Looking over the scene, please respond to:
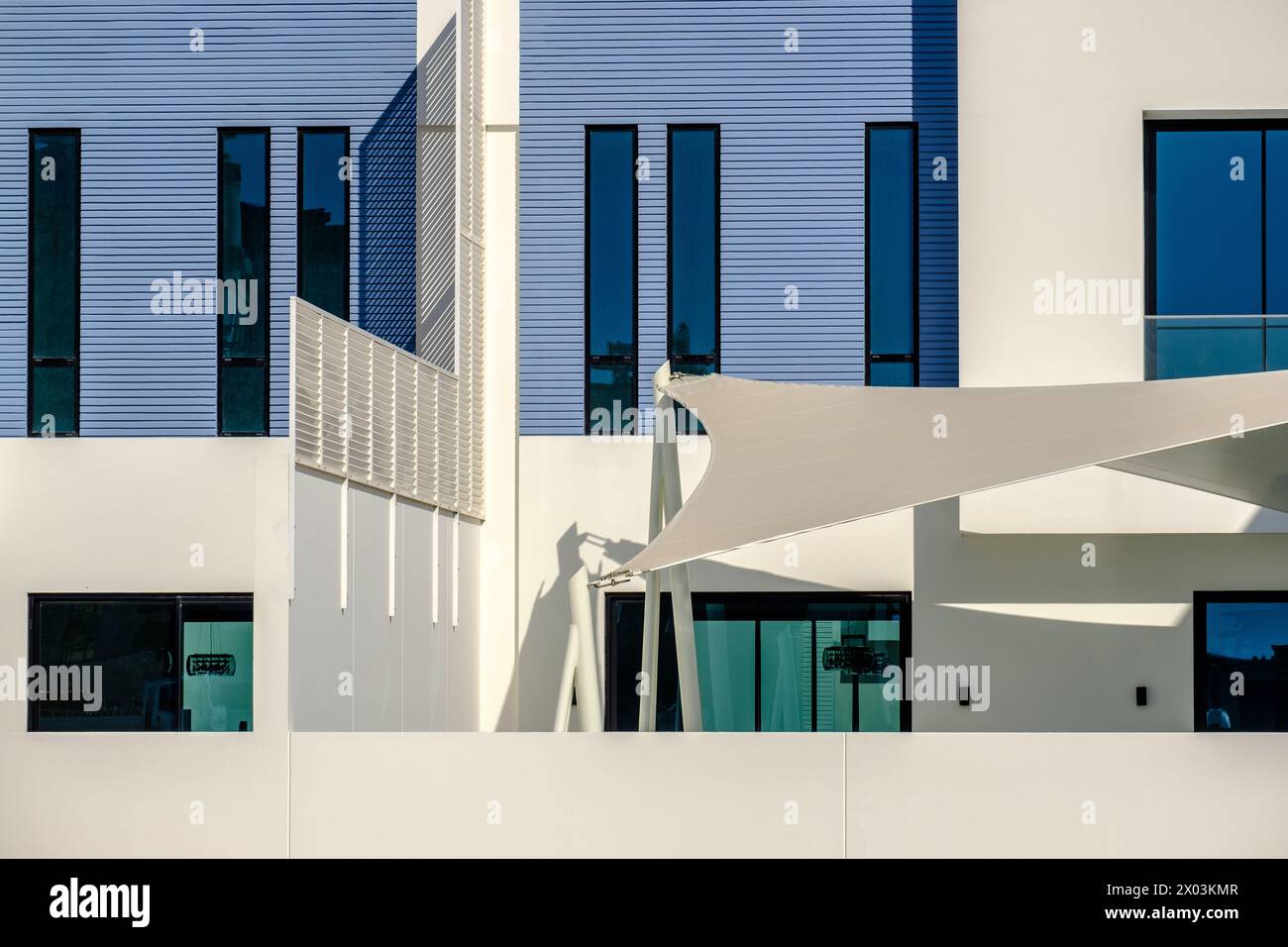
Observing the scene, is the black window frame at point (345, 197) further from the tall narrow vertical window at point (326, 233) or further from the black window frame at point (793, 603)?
the black window frame at point (793, 603)

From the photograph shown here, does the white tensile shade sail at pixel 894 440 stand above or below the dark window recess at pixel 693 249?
below

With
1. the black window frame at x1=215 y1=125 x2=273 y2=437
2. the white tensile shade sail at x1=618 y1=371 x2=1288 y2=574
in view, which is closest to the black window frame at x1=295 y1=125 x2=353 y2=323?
the black window frame at x1=215 y1=125 x2=273 y2=437

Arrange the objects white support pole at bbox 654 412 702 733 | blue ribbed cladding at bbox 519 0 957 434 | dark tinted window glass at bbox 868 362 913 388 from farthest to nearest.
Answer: blue ribbed cladding at bbox 519 0 957 434 → dark tinted window glass at bbox 868 362 913 388 → white support pole at bbox 654 412 702 733

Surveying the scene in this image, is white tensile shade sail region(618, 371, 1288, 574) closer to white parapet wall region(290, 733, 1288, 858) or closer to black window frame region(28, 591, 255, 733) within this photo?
white parapet wall region(290, 733, 1288, 858)

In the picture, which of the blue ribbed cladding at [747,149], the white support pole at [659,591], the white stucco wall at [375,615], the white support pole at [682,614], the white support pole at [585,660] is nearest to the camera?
the white stucco wall at [375,615]

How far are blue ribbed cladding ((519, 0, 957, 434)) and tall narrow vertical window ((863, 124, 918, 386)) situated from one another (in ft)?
0.35

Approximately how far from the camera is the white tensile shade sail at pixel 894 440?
9.12 m

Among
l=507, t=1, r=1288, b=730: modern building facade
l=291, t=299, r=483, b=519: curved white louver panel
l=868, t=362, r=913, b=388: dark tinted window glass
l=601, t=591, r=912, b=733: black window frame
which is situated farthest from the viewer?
l=868, t=362, r=913, b=388: dark tinted window glass

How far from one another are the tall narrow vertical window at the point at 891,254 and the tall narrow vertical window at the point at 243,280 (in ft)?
18.7

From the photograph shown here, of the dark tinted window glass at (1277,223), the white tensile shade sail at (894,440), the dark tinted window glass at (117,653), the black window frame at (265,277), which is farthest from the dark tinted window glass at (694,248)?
the dark tinted window glass at (117,653)

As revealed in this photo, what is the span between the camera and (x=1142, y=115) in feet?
43.3

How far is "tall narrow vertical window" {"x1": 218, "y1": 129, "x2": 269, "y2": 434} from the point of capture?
14180 mm
